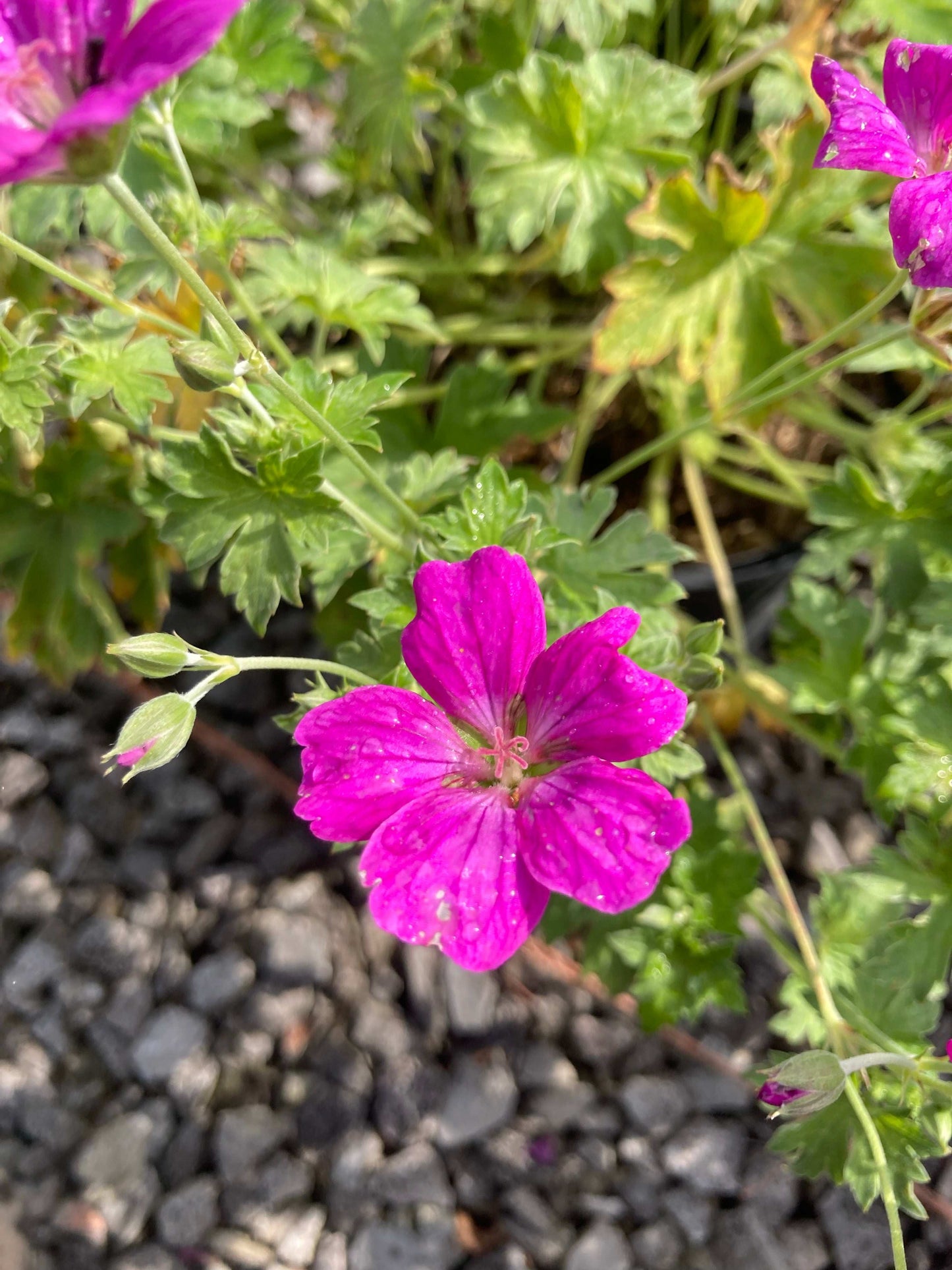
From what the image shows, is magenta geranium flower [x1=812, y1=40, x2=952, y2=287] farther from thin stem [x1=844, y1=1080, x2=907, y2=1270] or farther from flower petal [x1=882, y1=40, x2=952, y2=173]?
thin stem [x1=844, y1=1080, x2=907, y2=1270]

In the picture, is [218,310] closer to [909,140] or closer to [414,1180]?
[909,140]

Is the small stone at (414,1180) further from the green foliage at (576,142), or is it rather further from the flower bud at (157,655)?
the green foliage at (576,142)

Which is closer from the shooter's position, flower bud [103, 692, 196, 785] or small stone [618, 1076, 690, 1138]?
flower bud [103, 692, 196, 785]

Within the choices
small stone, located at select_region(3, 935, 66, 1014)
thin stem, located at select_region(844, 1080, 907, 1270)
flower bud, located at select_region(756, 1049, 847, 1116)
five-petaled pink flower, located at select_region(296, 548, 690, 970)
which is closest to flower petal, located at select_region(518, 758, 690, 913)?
five-petaled pink flower, located at select_region(296, 548, 690, 970)

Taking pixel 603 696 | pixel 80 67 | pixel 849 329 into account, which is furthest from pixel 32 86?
pixel 849 329

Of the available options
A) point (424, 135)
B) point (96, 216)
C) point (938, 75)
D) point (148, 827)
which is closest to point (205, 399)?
point (96, 216)

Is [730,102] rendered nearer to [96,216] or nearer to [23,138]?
[96,216]
